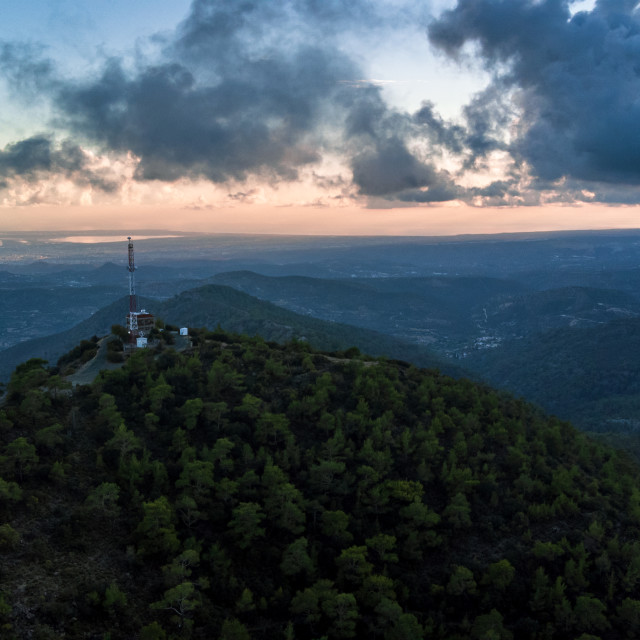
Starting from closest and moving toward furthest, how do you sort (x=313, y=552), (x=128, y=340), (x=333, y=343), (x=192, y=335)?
(x=313, y=552) → (x=128, y=340) → (x=192, y=335) → (x=333, y=343)

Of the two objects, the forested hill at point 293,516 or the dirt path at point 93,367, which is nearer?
the forested hill at point 293,516

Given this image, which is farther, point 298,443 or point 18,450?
point 298,443

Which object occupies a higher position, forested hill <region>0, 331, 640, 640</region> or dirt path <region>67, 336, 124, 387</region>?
dirt path <region>67, 336, 124, 387</region>

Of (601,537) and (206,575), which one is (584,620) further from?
(206,575)

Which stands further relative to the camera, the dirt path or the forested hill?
the dirt path

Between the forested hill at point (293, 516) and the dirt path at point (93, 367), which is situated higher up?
the dirt path at point (93, 367)

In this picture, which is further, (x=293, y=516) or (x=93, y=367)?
(x=93, y=367)

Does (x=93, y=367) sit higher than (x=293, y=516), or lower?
higher

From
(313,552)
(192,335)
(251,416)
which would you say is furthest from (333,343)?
(313,552)
